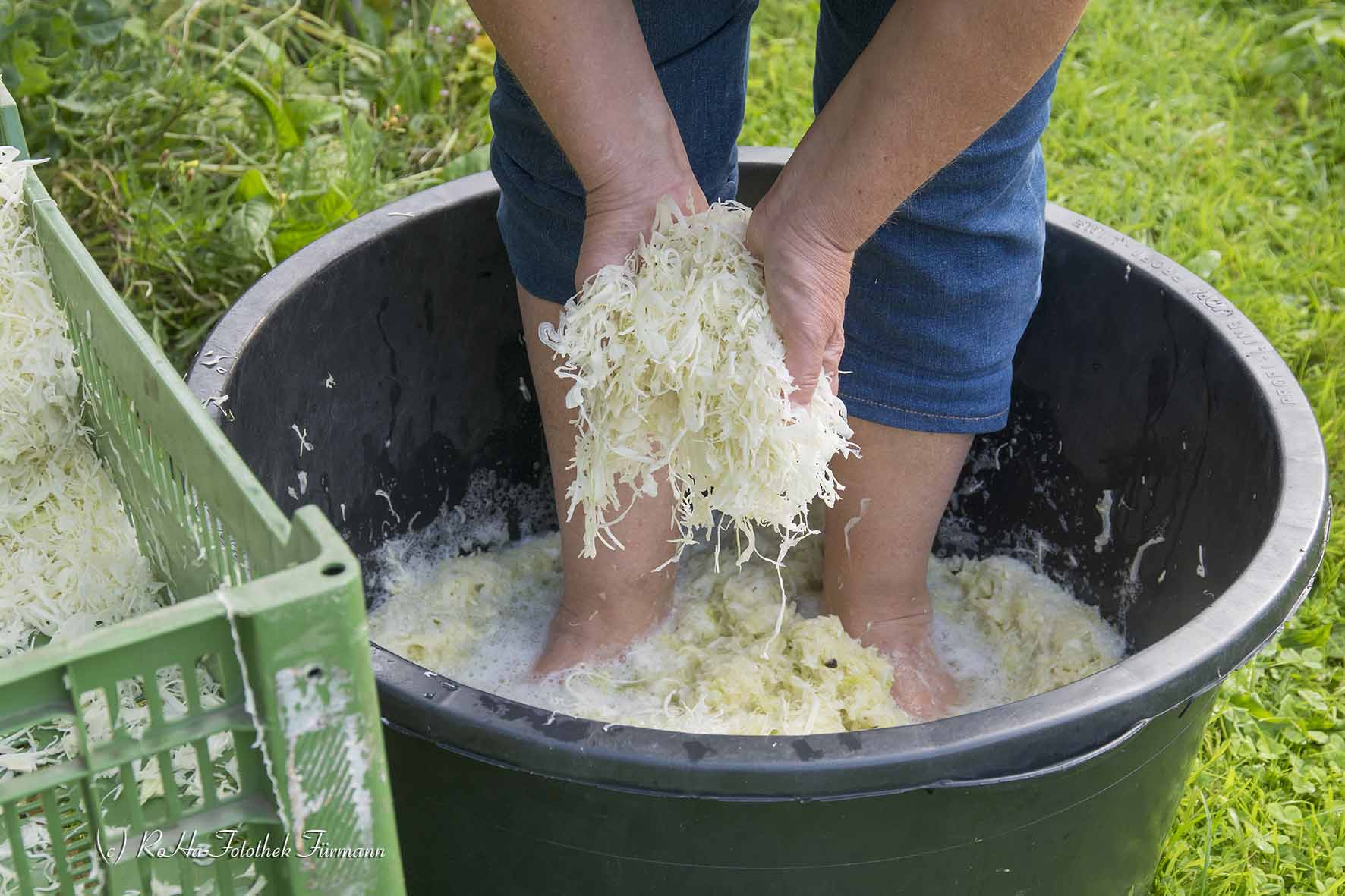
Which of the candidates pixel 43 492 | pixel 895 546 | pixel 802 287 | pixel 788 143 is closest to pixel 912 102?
pixel 802 287

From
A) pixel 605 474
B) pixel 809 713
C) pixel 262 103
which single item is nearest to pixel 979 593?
pixel 809 713

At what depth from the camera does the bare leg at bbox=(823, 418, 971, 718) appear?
1553 millimetres

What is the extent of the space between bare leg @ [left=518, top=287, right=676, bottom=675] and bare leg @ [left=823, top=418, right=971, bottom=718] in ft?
0.71

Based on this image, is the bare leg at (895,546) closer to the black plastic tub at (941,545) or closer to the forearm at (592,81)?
the black plastic tub at (941,545)

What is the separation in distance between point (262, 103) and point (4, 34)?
45cm

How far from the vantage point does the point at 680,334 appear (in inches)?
46.1

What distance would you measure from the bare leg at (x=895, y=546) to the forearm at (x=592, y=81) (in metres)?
0.47

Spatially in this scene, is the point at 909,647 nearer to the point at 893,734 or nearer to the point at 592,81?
the point at 893,734

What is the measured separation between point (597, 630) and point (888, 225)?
0.62 m

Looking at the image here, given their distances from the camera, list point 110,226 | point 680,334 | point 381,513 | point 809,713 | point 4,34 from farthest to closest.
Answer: point 110,226 → point 4,34 → point 381,513 → point 809,713 → point 680,334

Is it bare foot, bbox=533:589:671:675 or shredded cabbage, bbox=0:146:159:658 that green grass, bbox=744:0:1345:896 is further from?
shredded cabbage, bbox=0:146:159:658

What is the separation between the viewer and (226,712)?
2.54 ft

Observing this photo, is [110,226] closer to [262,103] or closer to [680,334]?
[262,103]

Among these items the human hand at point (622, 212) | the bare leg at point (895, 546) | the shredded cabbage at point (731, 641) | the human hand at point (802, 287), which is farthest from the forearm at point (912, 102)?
the shredded cabbage at point (731, 641)
